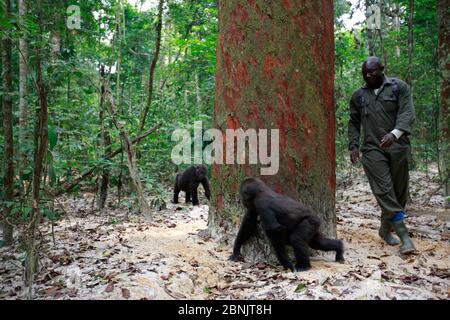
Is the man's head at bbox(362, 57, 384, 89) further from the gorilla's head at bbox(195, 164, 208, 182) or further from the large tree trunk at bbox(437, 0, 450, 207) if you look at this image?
the gorilla's head at bbox(195, 164, 208, 182)

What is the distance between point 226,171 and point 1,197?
125 inches

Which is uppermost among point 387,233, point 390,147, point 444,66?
point 444,66

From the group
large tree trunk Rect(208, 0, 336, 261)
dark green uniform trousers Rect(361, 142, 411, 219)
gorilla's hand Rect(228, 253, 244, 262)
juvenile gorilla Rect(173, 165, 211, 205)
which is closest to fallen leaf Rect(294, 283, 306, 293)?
large tree trunk Rect(208, 0, 336, 261)

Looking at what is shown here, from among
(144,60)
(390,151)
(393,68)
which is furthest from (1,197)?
(144,60)

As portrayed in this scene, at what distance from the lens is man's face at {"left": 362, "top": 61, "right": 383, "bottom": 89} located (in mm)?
5516

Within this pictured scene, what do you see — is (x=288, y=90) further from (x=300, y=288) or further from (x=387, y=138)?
(x=300, y=288)

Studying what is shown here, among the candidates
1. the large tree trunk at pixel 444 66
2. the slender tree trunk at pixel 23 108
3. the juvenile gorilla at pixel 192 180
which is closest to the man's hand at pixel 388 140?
the large tree trunk at pixel 444 66

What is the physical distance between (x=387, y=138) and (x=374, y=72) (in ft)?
3.09

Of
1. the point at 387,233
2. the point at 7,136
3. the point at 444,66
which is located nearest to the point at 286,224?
the point at 387,233

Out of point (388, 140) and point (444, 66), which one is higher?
point (444, 66)

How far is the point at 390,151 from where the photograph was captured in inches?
215

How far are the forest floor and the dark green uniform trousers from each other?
0.64 meters

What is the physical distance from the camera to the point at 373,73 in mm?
5523
